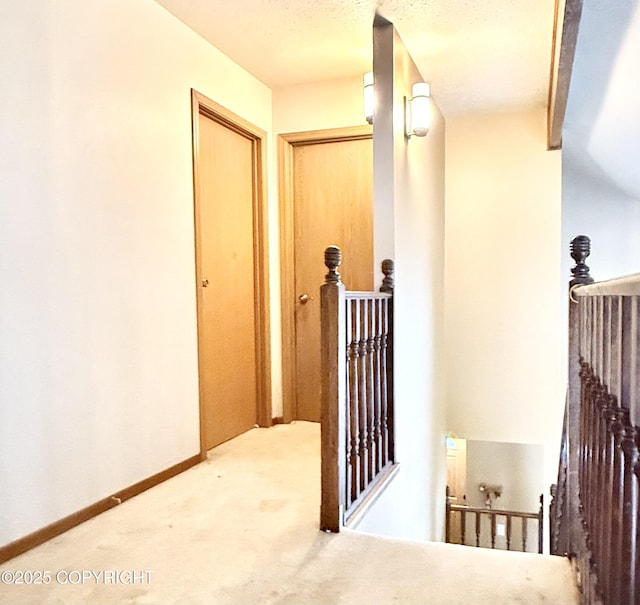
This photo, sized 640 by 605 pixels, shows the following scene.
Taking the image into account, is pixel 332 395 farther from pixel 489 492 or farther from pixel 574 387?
pixel 489 492

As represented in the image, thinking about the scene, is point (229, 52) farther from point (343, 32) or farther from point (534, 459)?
point (534, 459)

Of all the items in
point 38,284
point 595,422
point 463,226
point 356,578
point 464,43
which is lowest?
point 356,578

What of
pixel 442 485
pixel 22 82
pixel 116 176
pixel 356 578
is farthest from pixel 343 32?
pixel 442 485

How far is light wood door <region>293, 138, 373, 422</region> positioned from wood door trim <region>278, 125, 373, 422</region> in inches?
1.3

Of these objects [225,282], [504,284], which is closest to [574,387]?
[225,282]

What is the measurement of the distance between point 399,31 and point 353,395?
191 centimetres

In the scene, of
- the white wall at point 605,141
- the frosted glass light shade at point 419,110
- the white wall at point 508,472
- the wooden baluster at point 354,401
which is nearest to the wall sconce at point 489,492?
the white wall at point 508,472

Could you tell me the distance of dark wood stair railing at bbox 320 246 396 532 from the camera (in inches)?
84.9

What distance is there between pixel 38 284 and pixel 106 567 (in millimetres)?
1014

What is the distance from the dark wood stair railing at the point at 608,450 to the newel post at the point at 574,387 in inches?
1.0

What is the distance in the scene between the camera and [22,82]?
198cm

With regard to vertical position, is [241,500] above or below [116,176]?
below

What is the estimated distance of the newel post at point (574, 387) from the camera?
2.00 m

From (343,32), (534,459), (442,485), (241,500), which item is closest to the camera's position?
(241,500)
